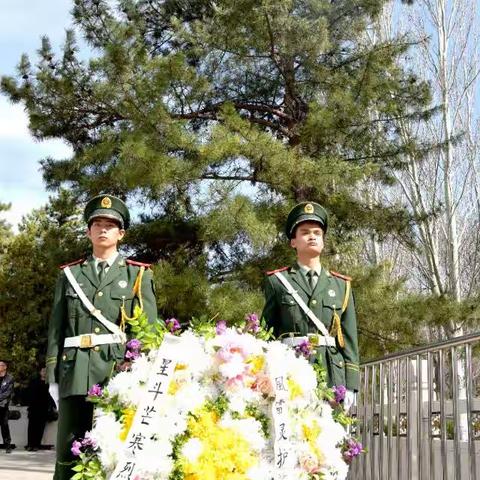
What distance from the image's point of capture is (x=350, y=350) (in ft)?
11.6

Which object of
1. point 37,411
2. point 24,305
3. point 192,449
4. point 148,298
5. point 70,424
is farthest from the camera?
point 24,305

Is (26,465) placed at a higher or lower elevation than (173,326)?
lower

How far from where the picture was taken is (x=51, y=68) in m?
9.02

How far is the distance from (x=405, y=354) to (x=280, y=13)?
491 cm

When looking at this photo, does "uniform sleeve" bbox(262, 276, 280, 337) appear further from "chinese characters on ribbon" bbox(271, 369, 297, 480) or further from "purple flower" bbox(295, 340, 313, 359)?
"chinese characters on ribbon" bbox(271, 369, 297, 480)

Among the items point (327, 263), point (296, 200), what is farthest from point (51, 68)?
point (327, 263)

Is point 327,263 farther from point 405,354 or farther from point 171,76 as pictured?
point 405,354

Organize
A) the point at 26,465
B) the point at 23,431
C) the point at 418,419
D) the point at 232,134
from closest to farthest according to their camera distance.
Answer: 1. the point at 418,419
2. the point at 232,134
3. the point at 26,465
4. the point at 23,431

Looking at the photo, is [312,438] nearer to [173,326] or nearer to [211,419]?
[211,419]

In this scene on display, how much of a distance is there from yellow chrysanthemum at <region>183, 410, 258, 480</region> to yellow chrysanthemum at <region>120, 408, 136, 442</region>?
0.56 feet

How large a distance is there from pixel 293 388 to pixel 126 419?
503mm

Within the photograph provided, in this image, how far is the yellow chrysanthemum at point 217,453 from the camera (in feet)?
7.06

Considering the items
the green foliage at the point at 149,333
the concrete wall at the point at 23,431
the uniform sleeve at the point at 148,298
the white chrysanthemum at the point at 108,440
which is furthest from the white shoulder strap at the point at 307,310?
the concrete wall at the point at 23,431

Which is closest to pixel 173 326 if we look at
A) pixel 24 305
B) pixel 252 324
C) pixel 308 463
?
Answer: pixel 252 324
